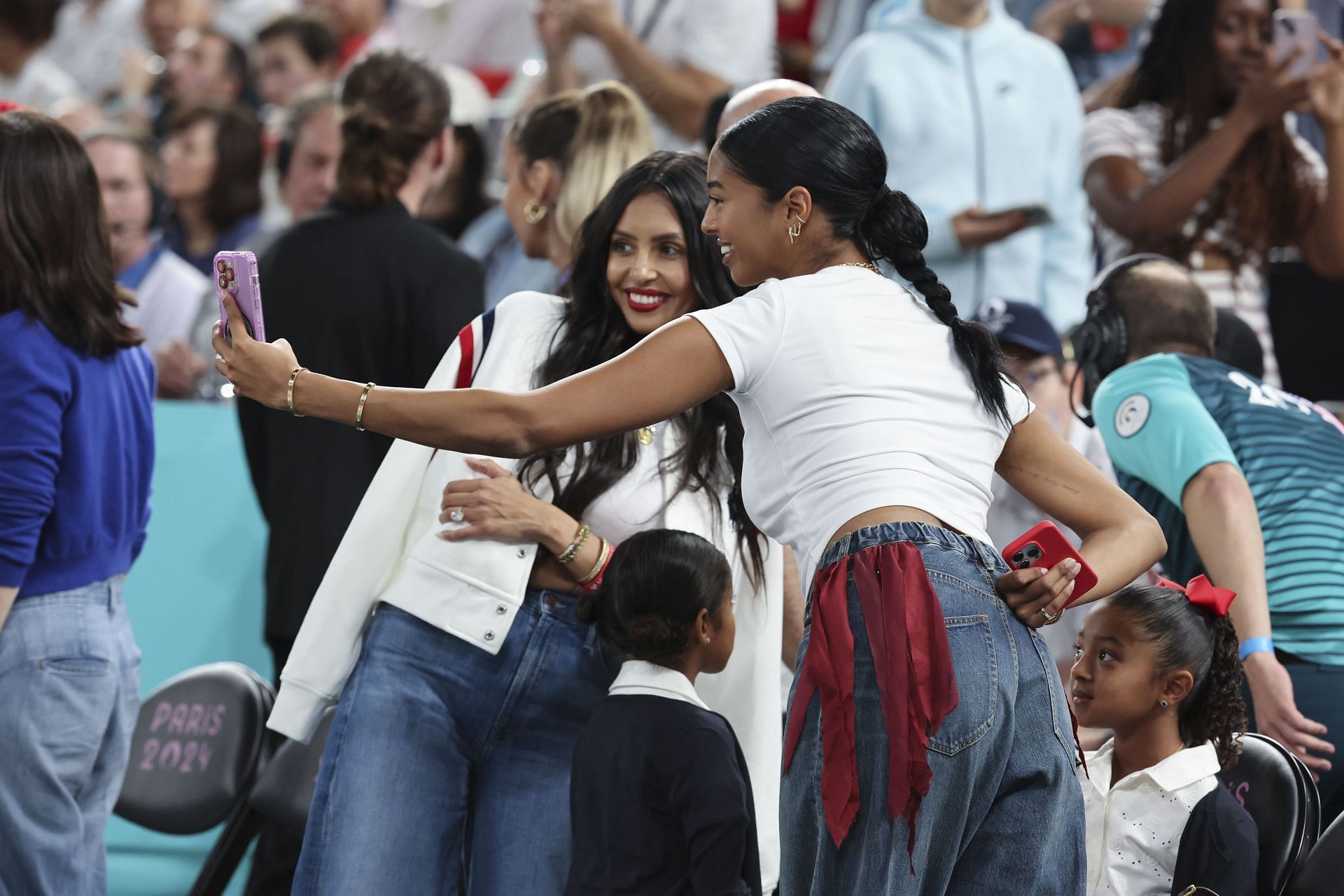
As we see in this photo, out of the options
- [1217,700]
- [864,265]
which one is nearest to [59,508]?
[864,265]

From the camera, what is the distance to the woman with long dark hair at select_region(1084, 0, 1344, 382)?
4.77 metres

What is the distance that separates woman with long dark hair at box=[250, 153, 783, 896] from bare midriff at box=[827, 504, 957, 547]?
0.73m

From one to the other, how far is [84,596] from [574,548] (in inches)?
40.4

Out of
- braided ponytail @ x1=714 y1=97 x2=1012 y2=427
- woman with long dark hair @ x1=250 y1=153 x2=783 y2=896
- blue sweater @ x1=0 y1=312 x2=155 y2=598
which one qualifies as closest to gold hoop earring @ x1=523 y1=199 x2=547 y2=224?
woman with long dark hair @ x1=250 y1=153 x2=783 y2=896

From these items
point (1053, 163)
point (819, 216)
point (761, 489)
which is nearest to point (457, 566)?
point (761, 489)

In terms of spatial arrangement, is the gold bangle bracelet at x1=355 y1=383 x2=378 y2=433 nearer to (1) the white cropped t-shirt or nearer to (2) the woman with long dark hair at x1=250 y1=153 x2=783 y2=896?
(1) the white cropped t-shirt

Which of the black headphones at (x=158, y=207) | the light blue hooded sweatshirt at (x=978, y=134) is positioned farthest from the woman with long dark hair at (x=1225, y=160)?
the black headphones at (x=158, y=207)

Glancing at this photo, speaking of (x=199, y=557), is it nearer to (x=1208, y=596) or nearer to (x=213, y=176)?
(x=213, y=176)

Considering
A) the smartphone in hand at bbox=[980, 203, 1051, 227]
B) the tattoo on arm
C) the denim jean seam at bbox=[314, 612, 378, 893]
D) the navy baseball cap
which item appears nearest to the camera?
the tattoo on arm

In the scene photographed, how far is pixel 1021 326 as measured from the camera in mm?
4660

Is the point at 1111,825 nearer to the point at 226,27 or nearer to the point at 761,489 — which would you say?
the point at 761,489

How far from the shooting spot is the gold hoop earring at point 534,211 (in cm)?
391

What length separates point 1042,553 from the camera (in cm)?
233

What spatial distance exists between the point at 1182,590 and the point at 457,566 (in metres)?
1.37
